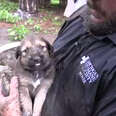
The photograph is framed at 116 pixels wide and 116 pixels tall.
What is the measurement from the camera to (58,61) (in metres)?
2.98

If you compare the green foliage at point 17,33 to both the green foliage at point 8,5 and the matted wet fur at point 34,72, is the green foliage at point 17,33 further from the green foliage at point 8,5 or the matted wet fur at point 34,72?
the matted wet fur at point 34,72

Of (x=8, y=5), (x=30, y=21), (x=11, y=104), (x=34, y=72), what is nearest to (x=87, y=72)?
(x=11, y=104)

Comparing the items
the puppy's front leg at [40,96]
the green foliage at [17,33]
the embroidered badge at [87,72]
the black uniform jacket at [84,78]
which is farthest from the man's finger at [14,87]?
the green foliage at [17,33]

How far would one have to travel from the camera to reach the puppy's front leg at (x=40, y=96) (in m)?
3.29

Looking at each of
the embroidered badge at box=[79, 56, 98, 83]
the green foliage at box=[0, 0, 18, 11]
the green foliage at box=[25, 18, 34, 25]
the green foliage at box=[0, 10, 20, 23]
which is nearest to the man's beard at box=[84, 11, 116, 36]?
the embroidered badge at box=[79, 56, 98, 83]

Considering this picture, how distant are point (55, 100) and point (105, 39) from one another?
63 centimetres

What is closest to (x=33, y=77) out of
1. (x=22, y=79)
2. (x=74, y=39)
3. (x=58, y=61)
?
(x=22, y=79)

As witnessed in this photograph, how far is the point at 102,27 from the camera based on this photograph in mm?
2238

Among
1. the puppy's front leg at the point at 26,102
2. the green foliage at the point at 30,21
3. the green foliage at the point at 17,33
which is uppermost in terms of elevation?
the puppy's front leg at the point at 26,102

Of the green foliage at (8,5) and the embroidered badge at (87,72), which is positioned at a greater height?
the embroidered badge at (87,72)

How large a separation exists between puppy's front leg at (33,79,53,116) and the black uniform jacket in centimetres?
46

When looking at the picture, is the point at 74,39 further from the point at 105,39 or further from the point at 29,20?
the point at 29,20

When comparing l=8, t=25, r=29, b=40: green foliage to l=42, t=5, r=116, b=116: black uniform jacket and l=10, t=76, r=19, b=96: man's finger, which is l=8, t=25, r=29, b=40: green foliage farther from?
l=42, t=5, r=116, b=116: black uniform jacket

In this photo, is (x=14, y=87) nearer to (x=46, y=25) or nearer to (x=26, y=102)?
(x=26, y=102)
